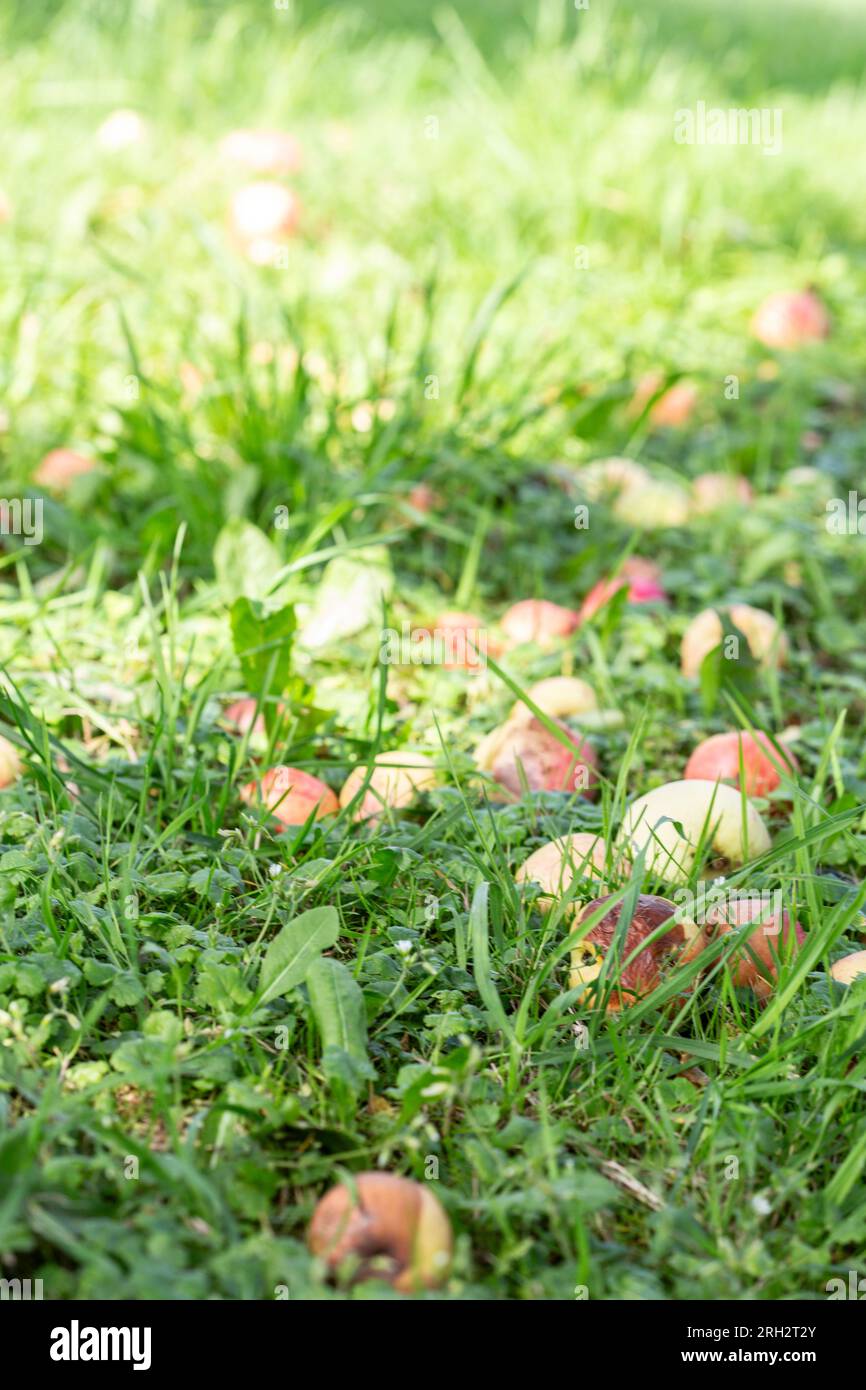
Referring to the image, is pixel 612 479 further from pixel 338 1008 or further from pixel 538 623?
pixel 338 1008

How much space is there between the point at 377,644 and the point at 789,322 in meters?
2.08

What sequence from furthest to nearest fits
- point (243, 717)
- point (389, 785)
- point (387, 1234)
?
point (243, 717), point (389, 785), point (387, 1234)

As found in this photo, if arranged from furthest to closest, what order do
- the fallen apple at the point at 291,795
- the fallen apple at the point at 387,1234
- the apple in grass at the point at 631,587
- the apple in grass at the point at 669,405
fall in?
the apple in grass at the point at 669,405, the apple in grass at the point at 631,587, the fallen apple at the point at 291,795, the fallen apple at the point at 387,1234

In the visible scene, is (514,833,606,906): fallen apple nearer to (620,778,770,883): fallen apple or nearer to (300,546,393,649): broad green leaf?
(620,778,770,883): fallen apple

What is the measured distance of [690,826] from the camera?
191 centimetres

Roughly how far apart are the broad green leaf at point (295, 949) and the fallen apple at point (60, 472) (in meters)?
1.54

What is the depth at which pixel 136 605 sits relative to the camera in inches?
102

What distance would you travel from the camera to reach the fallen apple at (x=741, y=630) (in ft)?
8.30

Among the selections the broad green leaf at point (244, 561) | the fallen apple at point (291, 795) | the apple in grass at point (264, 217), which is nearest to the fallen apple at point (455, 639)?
the broad green leaf at point (244, 561)

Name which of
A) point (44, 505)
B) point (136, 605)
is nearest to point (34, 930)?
point (136, 605)

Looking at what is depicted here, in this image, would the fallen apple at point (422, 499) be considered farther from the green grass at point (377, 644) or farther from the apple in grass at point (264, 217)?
the apple in grass at point (264, 217)

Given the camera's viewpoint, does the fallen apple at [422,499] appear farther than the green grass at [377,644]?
Yes

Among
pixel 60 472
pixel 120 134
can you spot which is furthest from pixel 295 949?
pixel 120 134

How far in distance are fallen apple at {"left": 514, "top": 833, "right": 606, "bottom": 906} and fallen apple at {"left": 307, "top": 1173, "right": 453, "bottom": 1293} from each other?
521 mm
